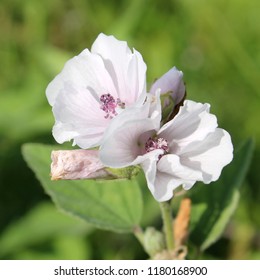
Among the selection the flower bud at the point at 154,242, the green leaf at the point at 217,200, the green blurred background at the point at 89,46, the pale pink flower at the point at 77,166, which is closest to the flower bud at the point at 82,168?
the pale pink flower at the point at 77,166

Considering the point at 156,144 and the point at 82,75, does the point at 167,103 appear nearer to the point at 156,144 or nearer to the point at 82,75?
the point at 156,144

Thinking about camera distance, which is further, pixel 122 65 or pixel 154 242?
pixel 154 242

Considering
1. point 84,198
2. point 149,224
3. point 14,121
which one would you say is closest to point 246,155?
point 84,198

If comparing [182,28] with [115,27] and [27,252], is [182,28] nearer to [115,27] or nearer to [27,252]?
[115,27]

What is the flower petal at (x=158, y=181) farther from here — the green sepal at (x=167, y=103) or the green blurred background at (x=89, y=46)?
the green blurred background at (x=89, y=46)

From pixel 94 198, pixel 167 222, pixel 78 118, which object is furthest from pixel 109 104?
pixel 94 198

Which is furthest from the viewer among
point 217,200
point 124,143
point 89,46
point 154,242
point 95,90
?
point 89,46

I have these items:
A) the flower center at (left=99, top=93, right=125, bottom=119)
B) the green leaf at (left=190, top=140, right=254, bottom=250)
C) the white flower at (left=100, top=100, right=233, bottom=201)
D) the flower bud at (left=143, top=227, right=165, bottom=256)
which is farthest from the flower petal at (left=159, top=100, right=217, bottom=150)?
the green leaf at (left=190, top=140, right=254, bottom=250)
